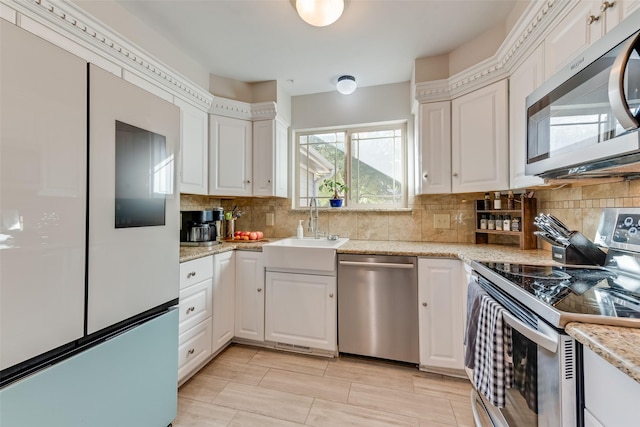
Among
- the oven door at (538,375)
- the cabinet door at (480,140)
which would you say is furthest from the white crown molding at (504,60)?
the oven door at (538,375)

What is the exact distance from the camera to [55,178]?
0.87m

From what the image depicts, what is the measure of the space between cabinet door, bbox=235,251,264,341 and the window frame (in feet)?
2.98

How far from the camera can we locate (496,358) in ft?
3.24

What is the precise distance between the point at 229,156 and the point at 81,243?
172 cm

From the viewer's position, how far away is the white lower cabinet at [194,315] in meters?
1.69

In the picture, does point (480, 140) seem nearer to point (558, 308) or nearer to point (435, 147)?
point (435, 147)

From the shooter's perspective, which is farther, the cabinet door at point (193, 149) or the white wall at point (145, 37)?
the cabinet door at point (193, 149)

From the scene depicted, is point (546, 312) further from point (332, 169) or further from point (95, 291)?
point (332, 169)

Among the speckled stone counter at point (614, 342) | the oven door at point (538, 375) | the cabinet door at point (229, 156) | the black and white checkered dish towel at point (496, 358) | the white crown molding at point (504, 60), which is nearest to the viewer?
the speckled stone counter at point (614, 342)

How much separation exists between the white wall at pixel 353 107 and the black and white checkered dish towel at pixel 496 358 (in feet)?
6.73

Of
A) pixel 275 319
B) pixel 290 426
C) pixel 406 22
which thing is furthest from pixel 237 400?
pixel 406 22

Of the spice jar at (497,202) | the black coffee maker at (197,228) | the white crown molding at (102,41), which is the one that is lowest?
the black coffee maker at (197,228)

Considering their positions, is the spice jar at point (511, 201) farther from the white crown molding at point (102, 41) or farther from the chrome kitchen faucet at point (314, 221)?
the white crown molding at point (102, 41)

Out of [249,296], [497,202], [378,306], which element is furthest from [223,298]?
[497,202]
